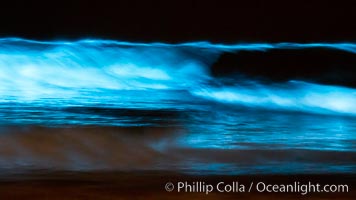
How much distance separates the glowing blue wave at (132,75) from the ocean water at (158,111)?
0.01 metres

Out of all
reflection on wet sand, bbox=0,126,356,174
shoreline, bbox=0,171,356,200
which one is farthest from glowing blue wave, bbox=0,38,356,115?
shoreline, bbox=0,171,356,200

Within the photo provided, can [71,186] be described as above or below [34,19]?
below

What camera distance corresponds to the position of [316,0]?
6695 mm

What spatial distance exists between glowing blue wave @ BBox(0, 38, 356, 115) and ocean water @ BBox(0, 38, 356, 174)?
0.4 inches

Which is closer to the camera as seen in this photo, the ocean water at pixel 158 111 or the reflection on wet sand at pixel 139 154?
the reflection on wet sand at pixel 139 154

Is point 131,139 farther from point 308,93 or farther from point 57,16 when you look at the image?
point 308,93

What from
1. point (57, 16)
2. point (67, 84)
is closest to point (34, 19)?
point (57, 16)

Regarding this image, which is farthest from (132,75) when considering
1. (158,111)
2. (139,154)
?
(139,154)

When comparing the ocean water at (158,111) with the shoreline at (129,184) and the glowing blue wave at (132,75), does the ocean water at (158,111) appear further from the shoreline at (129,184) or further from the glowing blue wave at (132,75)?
the shoreline at (129,184)

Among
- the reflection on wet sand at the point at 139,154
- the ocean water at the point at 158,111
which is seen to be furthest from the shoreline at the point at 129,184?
the ocean water at the point at 158,111

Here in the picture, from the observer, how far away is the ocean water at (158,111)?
561 cm

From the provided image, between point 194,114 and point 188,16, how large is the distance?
3.13 ft

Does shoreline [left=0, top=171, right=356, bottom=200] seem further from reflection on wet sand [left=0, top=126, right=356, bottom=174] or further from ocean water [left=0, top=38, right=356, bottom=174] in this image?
ocean water [left=0, top=38, right=356, bottom=174]

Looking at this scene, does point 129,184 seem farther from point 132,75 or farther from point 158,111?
point 132,75
